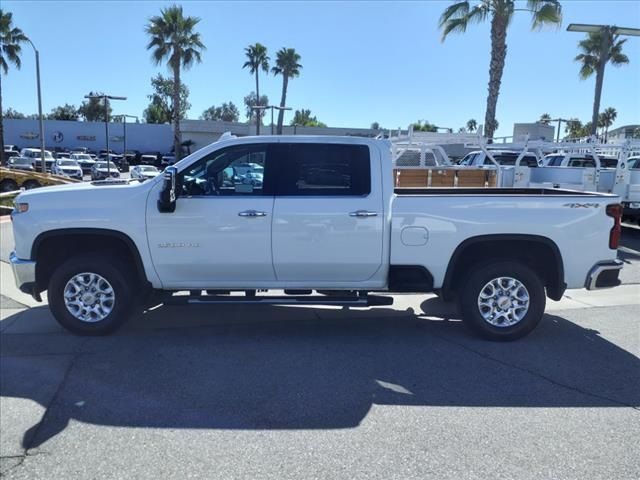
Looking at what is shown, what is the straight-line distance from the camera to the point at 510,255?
557 centimetres

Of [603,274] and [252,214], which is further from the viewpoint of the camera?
[603,274]

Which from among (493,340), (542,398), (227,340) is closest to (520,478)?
(542,398)

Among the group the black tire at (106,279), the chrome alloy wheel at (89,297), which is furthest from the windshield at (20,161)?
the chrome alloy wheel at (89,297)

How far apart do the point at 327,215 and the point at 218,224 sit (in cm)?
106

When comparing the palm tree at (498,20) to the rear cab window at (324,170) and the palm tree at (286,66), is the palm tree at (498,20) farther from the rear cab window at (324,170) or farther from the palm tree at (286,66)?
the palm tree at (286,66)

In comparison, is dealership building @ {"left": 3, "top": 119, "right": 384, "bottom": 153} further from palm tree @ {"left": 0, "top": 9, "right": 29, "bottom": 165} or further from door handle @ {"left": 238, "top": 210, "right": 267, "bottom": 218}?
door handle @ {"left": 238, "top": 210, "right": 267, "bottom": 218}

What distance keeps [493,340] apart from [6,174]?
76.8 feet

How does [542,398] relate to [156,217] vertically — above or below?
below

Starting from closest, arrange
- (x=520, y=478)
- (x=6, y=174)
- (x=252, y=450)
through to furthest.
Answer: (x=520, y=478)
(x=252, y=450)
(x=6, y=174)

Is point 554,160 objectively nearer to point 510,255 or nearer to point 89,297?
point 510,255

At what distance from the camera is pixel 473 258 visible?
18.2 feet

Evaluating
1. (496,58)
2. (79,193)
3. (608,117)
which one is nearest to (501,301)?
(79,193)

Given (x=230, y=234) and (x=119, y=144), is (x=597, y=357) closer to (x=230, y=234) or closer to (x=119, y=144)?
(x=230, y=234)

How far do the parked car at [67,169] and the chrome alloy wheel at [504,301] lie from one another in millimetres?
31605
